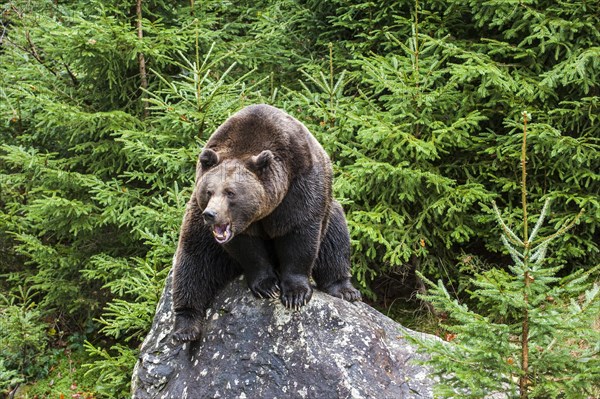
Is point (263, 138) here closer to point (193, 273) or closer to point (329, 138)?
point (193, 273)

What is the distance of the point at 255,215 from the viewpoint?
4.42 metres

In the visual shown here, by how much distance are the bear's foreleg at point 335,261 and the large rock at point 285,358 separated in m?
0.25

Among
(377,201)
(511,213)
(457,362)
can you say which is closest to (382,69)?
(377,201)

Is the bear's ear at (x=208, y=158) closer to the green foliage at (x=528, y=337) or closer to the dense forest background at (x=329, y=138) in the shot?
the green foliage at (x=528, y=337)

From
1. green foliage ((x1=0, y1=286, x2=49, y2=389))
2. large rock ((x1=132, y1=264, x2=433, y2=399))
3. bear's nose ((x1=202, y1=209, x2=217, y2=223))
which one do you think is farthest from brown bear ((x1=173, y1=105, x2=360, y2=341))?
green foliage ((x1=0, y1=286, x2=49, y2=389))

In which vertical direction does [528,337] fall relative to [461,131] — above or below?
above

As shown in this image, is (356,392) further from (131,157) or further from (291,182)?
(131,157)

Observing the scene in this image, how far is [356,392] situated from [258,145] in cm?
176

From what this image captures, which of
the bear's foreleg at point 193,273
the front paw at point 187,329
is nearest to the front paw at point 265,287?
the bear's foreleg at point 193,273

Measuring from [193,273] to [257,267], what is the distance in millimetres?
519

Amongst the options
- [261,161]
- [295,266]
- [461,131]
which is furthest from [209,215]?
[461,131]

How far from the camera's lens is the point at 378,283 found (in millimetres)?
8742

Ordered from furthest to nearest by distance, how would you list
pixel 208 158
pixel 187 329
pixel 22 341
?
pixel 22 341 → pixel 187 329 → pixel 208 158

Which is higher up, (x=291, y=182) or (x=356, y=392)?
(x=291, y=182)
